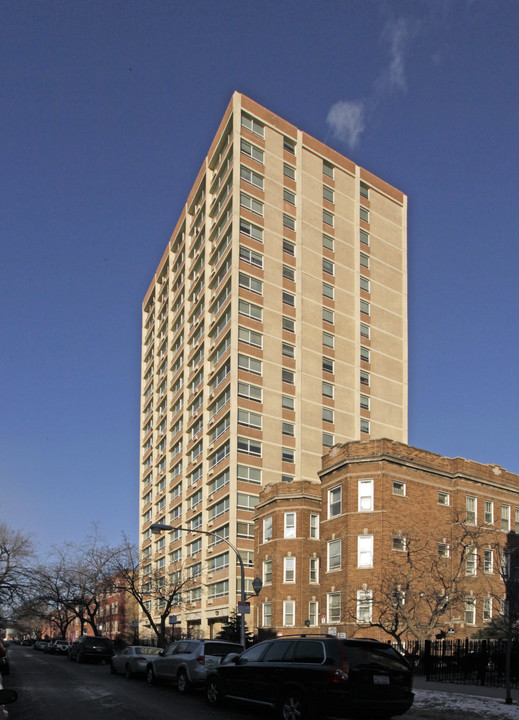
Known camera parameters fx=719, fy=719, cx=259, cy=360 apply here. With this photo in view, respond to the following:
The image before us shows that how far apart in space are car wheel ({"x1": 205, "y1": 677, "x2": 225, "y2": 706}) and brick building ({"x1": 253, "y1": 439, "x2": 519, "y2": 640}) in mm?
15701

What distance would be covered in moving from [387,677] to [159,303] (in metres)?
80.3

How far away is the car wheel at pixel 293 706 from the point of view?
42.9 ft

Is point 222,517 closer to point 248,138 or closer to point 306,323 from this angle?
point 306,323

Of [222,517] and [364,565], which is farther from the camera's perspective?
[222,517]

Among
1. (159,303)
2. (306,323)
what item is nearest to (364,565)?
(306,323)

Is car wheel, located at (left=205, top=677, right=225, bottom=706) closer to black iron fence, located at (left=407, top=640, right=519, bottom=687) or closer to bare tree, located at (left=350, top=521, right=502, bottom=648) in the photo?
black iron fence, located at (left=407, top=640, right=519, bottom=687)

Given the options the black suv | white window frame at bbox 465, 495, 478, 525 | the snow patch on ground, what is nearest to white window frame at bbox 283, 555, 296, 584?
white window frame at bbox 465, 495, 478, 525

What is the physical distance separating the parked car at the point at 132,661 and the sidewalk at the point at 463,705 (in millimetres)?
10257

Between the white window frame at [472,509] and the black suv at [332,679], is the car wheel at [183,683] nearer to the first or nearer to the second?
the black suv at [332,679]

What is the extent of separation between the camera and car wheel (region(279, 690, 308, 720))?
13070 mm

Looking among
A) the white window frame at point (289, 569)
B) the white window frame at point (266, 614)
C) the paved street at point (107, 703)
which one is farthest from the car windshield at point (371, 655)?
the white window frame at point (266, 614)

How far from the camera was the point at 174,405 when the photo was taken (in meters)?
77.6

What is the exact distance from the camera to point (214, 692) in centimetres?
1677

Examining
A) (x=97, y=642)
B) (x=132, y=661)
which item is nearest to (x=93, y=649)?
(x=97, y=642)
